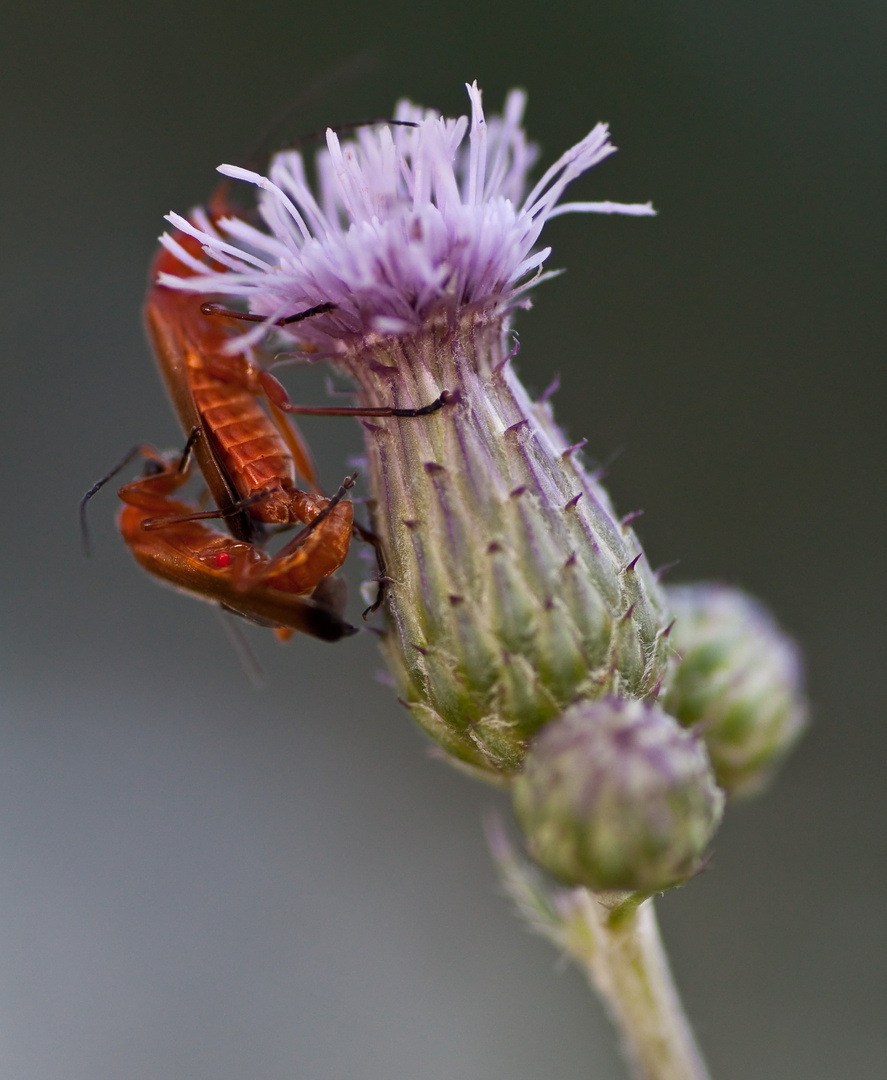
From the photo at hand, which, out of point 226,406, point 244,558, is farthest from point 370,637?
point 244,558

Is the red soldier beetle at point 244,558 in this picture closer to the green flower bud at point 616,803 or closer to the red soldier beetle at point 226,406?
the red soldier beetle at point 226,406

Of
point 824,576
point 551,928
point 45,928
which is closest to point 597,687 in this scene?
point 551,928

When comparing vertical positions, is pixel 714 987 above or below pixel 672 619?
below

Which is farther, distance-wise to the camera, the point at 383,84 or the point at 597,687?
the point at 383,84

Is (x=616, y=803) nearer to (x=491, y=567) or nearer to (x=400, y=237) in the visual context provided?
(x=491, y=567)

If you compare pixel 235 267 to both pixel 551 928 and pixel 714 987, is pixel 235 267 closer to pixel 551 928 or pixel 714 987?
pixel 551 928

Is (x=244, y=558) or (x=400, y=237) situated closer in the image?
(x=400, y=237)
